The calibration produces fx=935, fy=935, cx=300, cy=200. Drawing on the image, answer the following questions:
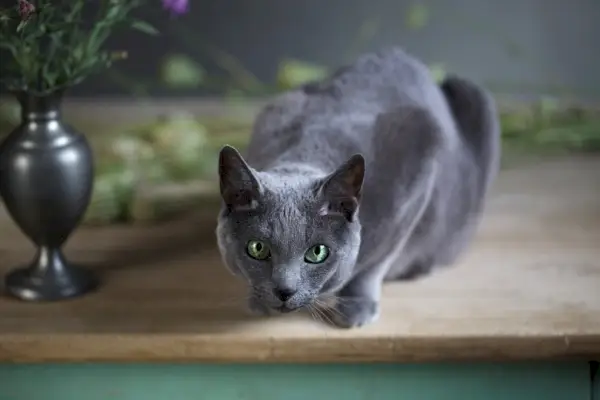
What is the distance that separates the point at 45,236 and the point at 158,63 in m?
0.50

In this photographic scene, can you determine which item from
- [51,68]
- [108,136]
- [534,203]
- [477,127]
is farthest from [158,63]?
[534,203]

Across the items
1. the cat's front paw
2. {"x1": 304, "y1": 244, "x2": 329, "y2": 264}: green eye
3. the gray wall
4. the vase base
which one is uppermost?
the gray wall

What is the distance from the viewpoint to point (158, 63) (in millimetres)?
1583

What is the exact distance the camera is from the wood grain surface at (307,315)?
1084 millimetres

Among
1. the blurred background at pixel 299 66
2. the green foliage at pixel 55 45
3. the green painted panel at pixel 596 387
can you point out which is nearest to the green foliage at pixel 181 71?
the blurred background at pixel 299 66

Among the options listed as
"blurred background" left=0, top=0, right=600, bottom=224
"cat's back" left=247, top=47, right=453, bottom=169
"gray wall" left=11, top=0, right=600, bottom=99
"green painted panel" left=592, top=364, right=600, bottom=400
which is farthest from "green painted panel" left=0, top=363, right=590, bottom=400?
"gray wall" left=11, top=0, right=600, bottom=99

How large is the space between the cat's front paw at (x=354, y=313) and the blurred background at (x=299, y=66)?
0.48 m

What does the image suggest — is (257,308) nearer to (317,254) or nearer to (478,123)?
(317,254)

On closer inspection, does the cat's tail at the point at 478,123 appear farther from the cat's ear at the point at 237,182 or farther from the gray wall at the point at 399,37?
the cat's ear at the point at 237,182

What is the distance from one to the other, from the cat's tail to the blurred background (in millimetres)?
196

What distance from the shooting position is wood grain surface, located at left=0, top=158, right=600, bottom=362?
3.56ft

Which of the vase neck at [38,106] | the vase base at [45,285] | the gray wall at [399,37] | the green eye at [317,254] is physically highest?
the gray wall at [399,37]

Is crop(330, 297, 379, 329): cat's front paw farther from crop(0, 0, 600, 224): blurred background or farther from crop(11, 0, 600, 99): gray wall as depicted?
crop(11, 0, 600, 99): gray wall

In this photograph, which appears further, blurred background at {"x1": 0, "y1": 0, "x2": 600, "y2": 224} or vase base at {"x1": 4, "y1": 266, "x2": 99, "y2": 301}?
blurred background at {"x1": 0, "y1": 0, "x2": 600, "y2": 224}
